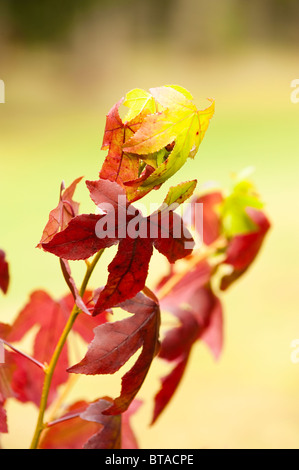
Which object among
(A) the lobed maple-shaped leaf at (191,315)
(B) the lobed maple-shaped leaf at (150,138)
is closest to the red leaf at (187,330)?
(A) the lobed maple-shaped leaf at (191,315)

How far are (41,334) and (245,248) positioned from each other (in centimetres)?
10

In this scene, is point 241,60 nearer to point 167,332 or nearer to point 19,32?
point 19,32

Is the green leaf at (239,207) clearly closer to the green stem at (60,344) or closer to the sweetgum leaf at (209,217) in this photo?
the sweetgum leaf at (209,217)

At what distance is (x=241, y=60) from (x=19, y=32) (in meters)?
1.39

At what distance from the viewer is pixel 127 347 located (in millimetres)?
164

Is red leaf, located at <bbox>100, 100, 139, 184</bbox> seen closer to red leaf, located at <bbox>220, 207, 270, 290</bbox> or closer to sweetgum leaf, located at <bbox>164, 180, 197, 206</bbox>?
sweetgum leaf, located at <bbox>164, 180, 197, 206</bbox>

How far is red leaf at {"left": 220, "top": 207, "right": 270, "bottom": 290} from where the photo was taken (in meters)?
0.27

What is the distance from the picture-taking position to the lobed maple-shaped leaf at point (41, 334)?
0.22 meters

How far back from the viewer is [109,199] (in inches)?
5.7

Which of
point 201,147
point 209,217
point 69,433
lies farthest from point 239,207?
point 201,147

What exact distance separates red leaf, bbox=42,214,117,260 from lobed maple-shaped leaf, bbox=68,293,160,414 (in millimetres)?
26

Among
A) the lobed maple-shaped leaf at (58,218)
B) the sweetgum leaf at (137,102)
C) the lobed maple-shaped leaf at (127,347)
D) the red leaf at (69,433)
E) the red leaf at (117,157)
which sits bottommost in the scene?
→ the red leaf at (69,433)

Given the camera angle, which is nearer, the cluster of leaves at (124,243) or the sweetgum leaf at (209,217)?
the cluster of leaves at (124,243)

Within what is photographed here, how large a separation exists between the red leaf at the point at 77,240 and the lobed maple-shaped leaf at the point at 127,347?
3 cm
